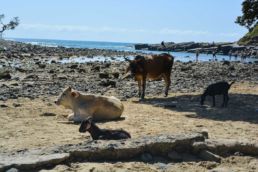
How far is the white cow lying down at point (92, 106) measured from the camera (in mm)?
14330

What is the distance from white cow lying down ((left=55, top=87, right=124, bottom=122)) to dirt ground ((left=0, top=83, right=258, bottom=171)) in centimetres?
40

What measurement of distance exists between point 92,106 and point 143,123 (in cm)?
172

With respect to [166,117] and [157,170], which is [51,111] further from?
[157,170]

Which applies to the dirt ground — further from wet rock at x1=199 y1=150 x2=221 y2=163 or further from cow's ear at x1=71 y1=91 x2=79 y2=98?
cow's ear at x1=71 y1=91 x2=79 y2=98

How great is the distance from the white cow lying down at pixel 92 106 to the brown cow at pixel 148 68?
16.5 feet

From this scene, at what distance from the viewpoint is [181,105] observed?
1762 cm

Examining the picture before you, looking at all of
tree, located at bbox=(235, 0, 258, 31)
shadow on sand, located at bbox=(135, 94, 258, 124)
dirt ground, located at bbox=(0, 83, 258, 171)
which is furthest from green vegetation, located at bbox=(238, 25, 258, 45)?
dirt ground, located at bbox=(0, 83, 258, 171)

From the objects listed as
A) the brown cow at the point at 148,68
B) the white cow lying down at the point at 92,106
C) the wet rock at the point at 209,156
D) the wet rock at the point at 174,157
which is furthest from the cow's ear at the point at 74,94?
the wet rock at the point at 209,156

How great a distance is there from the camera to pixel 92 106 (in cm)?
1441

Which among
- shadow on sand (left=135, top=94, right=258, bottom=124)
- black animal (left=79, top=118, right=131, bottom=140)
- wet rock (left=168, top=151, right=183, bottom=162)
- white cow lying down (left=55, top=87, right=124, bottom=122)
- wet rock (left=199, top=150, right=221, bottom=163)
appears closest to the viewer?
wet rock (left=168, top=151, right=183, bottom=162)

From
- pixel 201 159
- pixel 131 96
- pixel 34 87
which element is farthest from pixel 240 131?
pixel 34 87

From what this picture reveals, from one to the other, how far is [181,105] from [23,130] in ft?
23.2

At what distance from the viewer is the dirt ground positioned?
9.50 meters

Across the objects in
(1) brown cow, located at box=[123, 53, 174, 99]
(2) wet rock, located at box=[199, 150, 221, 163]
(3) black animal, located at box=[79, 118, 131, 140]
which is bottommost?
(2) wet rock, located at box=[199, 150, 221, 163]
